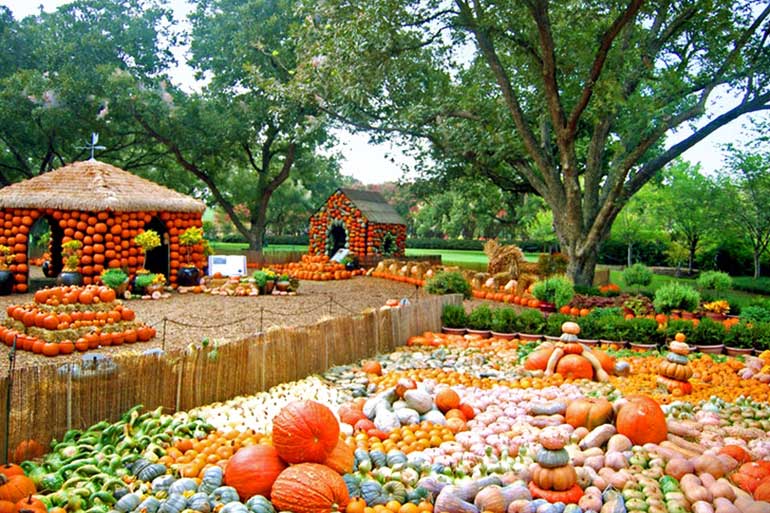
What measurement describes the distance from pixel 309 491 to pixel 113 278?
13159 millimetres

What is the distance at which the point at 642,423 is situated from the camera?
5480 mm

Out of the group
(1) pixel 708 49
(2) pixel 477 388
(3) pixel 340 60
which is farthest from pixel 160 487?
(1) pixel 708 49

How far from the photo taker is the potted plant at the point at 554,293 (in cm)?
1456

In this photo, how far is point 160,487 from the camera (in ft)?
14.8

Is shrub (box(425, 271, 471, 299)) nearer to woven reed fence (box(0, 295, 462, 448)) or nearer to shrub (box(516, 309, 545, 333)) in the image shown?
shrub (box(516, 309, 545, 333))

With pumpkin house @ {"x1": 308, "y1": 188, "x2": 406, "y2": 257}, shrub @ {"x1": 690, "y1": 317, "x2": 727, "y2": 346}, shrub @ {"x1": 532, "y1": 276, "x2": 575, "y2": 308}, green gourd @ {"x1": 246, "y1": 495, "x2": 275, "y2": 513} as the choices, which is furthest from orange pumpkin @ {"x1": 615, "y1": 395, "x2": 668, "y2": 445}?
pumpkin house @ {"x1": 308, "y1": 188, "x2": 406, "y2": 257}

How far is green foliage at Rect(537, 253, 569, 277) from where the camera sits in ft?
65.7

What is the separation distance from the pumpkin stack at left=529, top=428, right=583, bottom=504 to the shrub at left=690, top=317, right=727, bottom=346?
744 centimetres

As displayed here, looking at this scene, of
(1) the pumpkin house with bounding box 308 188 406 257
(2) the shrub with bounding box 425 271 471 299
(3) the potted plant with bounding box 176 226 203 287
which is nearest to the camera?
(2) the shrub with bounding box 425 271 471 299

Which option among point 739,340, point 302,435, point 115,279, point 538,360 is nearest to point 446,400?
point 302,435

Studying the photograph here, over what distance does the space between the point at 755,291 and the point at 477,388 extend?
18872 mm

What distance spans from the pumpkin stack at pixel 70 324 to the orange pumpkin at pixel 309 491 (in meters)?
7.01

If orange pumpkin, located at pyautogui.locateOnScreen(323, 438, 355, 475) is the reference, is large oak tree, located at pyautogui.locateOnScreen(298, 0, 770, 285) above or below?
above

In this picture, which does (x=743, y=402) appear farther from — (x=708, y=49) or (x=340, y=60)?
(x=708, y=49)
